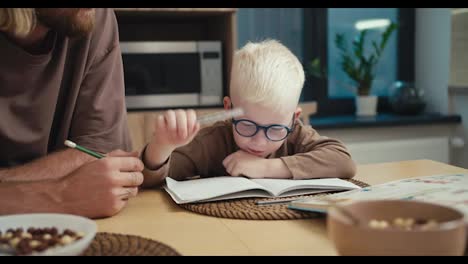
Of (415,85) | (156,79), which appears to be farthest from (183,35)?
(415,85)

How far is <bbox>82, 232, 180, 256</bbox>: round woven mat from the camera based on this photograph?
26.0 inches

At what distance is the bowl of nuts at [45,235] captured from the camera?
24.5 inches

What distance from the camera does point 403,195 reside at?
824 millimetres

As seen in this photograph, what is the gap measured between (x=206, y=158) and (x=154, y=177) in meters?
0.17

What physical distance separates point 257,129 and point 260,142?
0.03 meters

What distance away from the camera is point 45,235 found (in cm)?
67

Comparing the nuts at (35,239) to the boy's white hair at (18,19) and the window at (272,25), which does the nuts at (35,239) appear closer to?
the boy's white hair at (18,19)

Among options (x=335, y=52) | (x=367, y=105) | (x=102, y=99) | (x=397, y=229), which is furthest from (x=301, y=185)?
(x=335, y=52)

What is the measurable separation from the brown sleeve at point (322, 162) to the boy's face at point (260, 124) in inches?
2.1

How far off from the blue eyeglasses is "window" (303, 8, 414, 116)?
2.04m

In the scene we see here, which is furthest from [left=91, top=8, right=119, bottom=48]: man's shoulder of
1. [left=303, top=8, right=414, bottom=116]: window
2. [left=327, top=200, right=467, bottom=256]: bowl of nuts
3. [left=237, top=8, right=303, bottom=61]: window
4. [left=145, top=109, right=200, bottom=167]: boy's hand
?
[left=303, top=8, right=414, bottom=116]: window

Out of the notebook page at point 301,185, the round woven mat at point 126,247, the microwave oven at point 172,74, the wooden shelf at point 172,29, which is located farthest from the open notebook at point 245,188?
the microwave oven at point 172,74

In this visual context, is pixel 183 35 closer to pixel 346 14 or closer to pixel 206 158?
pixel 346 14

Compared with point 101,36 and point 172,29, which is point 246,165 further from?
point 172,29
